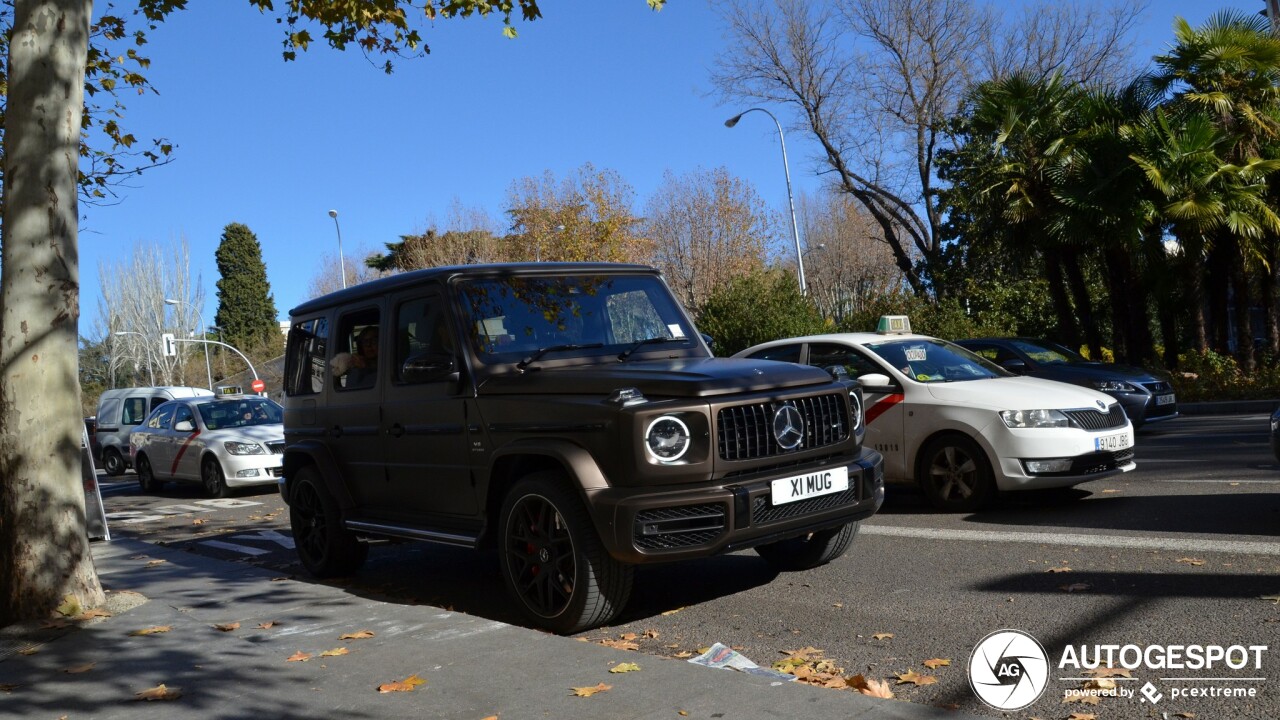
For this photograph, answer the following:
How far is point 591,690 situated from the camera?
430cm

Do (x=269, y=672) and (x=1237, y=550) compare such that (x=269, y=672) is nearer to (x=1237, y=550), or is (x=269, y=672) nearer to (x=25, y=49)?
(x=25, y=49)

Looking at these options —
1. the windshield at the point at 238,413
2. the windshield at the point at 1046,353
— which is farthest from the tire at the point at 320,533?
the windshield at the point at 1046,353

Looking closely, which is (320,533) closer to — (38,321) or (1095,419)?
(38,321)

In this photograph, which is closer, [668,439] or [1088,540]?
[668,439]

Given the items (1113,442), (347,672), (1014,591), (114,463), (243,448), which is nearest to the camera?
(347,672)

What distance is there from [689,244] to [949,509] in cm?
4084

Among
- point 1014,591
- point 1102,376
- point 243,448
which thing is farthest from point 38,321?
point 1102,376

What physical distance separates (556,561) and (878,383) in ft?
14.3

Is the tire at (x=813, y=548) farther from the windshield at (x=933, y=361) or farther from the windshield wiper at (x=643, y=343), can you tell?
the windshield at (x=933, y=361)

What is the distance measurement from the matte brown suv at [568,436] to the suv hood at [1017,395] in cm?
225

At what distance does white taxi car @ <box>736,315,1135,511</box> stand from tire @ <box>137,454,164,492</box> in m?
12.9

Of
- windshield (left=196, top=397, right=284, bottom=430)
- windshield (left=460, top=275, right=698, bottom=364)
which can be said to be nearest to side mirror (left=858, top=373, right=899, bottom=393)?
windshield (left=460, top=275, right=698, bottom=364)

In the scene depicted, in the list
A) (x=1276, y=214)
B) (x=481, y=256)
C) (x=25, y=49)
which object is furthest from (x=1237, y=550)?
(x=481, y=256)

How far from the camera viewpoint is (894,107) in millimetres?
34094
